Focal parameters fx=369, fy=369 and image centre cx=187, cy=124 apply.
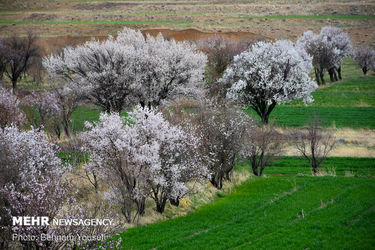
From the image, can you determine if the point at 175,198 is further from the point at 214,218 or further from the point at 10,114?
the point at 10,114

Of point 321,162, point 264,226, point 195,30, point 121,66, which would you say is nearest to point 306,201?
point 264,226

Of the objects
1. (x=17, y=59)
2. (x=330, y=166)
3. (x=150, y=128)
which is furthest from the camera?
(x=17, y=59)

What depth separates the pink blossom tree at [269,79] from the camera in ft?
130

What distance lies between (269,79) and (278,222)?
24669 millimetres

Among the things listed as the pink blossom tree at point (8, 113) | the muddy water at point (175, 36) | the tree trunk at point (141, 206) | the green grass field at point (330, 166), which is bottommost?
the green grass field at point (330, 166)

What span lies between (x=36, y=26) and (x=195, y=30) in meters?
45.8

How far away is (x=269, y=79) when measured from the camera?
40.2 m

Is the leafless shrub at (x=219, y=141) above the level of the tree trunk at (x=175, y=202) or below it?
above

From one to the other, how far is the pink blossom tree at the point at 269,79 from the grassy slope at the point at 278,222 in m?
17.3

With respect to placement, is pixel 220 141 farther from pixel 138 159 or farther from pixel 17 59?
pixel 17 59

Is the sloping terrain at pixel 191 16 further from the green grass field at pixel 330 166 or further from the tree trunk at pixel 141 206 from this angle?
the tree trunk at pixel 141 206

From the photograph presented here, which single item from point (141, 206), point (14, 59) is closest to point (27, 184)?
point (141, 206)

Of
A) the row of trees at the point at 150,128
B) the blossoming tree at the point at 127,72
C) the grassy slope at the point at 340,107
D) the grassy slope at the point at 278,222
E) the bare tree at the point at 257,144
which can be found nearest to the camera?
the grassy slope at the point at 278,222

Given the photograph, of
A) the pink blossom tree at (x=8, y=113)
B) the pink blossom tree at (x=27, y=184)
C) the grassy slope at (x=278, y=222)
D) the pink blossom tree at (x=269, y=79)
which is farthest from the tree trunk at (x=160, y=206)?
the pink blossom tree at (x=269, y=79)
